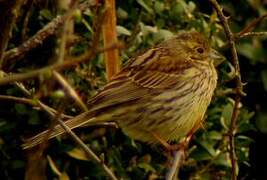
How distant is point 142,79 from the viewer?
4.17 metres

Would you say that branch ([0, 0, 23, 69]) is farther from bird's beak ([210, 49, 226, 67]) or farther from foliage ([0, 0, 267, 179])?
bird's beak ([210, 49, 226, 67])

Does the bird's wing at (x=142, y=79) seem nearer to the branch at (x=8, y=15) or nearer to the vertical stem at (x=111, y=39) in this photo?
the vertical stem at (x=111, y=39)

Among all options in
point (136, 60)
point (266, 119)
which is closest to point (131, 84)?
point (136, 60)

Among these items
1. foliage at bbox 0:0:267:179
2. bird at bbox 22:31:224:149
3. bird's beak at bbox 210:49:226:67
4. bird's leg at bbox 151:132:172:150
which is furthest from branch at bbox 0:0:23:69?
bird's beak at bbox 210:49:226:67

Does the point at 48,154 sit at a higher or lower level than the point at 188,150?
higher

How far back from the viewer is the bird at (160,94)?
3.97 m

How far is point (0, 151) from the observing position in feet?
14.1

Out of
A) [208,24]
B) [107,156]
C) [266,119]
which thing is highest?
[208,24]

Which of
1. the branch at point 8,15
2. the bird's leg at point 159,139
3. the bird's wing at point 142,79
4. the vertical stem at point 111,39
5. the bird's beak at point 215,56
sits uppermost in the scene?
the branch at point 8,15

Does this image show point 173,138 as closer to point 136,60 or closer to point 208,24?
point 136,60

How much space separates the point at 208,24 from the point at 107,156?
3.17 feet

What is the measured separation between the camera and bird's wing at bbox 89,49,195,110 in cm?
393

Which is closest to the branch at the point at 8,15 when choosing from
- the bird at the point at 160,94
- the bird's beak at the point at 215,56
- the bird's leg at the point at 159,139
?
the bird at the point at 160,94

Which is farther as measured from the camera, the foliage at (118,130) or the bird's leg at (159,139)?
the foliage at (118,130)
